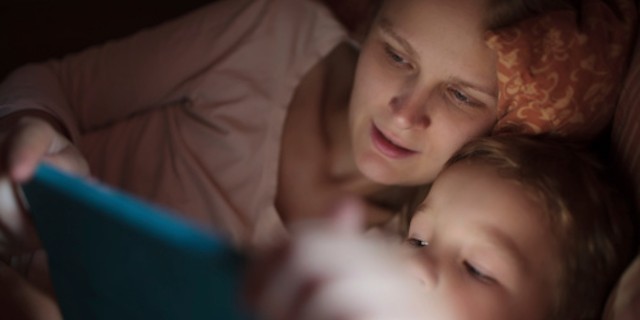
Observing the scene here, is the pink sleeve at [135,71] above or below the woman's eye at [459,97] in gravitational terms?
below

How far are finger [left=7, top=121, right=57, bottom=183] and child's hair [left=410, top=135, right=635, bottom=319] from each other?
18.1 inches

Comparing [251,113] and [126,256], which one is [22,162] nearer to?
[126,256]

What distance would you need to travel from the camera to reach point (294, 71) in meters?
1.20

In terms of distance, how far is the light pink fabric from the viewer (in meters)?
1.11

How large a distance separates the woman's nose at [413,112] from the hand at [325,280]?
41 cm

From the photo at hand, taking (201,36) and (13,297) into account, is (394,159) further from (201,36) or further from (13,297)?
(13,297)

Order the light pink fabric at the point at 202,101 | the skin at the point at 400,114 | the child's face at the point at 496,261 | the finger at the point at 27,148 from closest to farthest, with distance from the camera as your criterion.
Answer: the finger at the point at 27,148, the child's face at the point at 496,261, the skin at the point at 400,114, the light pink fabric at the point at 202,101

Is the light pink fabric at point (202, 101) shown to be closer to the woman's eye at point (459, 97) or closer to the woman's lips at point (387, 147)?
the woman's lips at point (387, 147)

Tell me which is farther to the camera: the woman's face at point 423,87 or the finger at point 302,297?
the woman's face at point 423,87

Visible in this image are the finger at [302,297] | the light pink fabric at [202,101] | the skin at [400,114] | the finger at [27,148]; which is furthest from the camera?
the light pink fabric at [202,101]

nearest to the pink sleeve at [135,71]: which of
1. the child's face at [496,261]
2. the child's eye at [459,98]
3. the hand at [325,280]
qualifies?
the child's eye at [459,98]

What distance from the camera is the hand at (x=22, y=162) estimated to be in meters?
0.71

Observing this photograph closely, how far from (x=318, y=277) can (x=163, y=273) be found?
14 centimetres

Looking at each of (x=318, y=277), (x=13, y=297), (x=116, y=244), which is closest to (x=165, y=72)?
(x=13, y=297)
